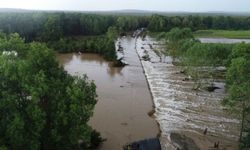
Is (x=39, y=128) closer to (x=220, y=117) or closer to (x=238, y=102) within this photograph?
(x=238, y=102)

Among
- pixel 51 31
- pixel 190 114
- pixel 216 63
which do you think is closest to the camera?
pixel 190 114

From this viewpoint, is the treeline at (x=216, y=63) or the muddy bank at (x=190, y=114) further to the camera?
the treeline at (x=216, y=63)

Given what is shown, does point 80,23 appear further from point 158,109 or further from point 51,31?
point 158,109

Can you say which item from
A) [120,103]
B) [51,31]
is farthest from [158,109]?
[51,31]

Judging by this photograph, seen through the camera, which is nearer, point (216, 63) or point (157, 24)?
point (216, 63)

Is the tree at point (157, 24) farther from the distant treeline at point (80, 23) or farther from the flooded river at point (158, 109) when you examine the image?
the flooded river at point (158, 109)

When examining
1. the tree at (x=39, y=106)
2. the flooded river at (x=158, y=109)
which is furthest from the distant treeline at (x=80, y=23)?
the tree at (x=39, y=106)

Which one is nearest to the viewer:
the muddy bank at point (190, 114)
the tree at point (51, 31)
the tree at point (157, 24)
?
the muddy bank at point (190, 114)
